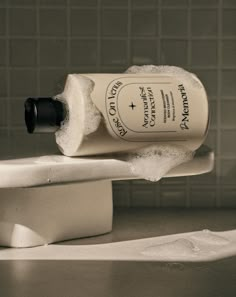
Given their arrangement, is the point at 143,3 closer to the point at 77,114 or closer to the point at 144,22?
the point at 144,22

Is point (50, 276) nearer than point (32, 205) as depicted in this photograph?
Yes

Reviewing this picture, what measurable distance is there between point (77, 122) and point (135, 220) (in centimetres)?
22

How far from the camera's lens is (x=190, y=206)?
3.80 ft

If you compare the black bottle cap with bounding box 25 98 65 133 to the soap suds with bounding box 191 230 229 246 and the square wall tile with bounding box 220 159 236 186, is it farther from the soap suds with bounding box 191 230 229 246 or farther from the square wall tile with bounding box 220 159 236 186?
the square wall tile with bounding box 220 159 236 186

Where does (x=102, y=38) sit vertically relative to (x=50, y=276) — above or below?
above

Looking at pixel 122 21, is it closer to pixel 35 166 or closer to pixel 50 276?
pixel 35 166

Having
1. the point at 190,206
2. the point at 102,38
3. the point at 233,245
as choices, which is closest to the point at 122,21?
the point at 102,38

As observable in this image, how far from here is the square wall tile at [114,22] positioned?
115 cm

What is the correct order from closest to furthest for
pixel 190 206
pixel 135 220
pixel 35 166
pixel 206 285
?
pixel 206 285 < pixel 35 166 < pixel 135 220 < pixel 190 206

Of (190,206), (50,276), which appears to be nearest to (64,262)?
(50,276)

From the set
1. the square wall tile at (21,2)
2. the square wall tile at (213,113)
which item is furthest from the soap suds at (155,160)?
the square wall tile at (21,2)

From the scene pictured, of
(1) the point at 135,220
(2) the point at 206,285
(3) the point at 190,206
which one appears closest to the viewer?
(2) the point at 206,285

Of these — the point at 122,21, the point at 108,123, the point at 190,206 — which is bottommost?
the point at 190,206

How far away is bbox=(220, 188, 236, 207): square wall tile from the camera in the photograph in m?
1.16
